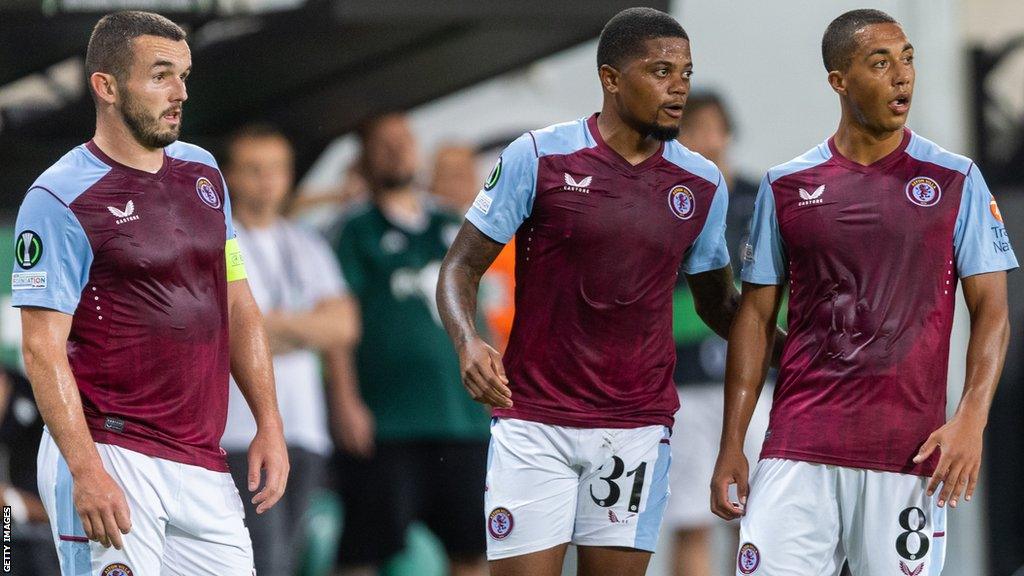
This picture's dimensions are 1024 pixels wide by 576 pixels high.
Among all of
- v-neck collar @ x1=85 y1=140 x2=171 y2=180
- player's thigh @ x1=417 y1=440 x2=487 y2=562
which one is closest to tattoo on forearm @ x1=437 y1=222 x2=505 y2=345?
v-neck collar @ x1=85 y1=140 x2=171 y2=180

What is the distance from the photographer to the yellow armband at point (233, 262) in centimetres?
525

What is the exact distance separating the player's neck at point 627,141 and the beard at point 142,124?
135 centimetres

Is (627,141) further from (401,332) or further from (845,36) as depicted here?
(401,332)

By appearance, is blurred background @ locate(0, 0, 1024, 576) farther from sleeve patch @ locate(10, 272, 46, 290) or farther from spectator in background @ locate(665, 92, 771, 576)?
sleeve patch @ locate(10, 272, 46, 290)

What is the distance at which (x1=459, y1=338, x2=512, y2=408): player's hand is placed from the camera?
197 inches

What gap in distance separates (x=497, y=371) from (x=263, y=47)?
3846 millimetres

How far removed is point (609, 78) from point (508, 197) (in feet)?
1.62

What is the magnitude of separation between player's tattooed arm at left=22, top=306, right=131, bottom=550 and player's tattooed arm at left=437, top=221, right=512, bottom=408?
42.0 inches

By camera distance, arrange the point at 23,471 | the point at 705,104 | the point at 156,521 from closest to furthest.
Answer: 1. the point at 156,521
2. the point at 23,471
3. the point at 705,104

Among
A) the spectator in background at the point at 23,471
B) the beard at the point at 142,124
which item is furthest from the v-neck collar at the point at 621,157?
the spectator in background at the point at 23,471

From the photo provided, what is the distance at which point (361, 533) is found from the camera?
309 inches

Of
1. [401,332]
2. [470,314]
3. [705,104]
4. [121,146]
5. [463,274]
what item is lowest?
[401,332]

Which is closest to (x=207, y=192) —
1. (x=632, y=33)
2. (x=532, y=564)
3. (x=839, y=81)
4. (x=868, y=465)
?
(x=632, y=33)

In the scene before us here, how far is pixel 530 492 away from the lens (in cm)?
526
